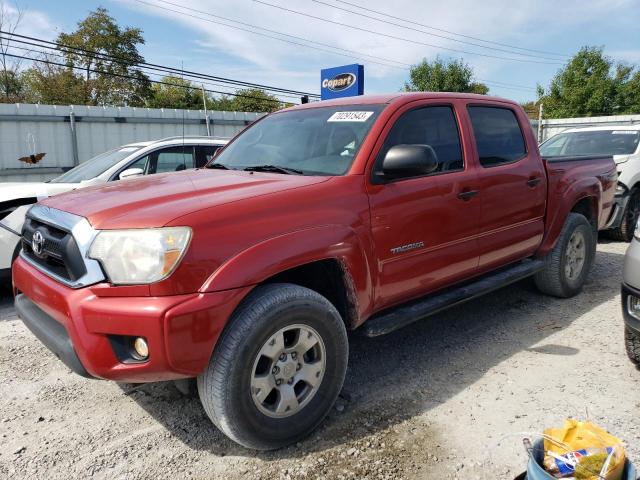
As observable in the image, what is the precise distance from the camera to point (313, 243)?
103 inches

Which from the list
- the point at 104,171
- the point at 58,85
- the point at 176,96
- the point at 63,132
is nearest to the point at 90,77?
the point at 58,85

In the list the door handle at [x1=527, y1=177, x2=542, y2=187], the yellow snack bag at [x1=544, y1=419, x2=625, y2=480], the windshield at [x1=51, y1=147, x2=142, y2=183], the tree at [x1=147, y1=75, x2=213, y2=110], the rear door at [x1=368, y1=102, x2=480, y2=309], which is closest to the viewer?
the yellow snack bag at [x1=544, y1=419, x2=625, y2=480]

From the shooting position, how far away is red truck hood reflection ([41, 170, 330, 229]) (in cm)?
235

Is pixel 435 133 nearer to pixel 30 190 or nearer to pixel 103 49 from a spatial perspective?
pixel 30 190

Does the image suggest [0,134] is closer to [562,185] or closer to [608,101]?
[562,185]

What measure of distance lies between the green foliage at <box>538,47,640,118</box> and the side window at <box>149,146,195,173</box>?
129 feet

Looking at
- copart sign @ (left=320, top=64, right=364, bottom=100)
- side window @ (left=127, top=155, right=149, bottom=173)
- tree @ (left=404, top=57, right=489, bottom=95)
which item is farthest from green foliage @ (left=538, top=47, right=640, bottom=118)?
side window @ (left=127, top=155, right=149, bottom=173)

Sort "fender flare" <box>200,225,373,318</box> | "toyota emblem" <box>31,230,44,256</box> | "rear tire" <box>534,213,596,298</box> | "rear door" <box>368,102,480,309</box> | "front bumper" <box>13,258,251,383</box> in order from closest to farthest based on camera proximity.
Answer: "front bumper" <box>13,258,251,383</box>, "fender flare" <box>200,225,373,318</box>, "toyota emblem" <box>31,230,44,256</box>, "rear door" <box>368,102,480,309</box>, "rear tire" <box>534,213,596,298</box>

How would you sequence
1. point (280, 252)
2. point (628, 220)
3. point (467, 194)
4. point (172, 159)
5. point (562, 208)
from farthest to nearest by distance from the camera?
point (628, 220) < point (172, 159) < point (562, 208) < point (467, 194) < point (280, 252)

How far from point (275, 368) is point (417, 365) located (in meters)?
1.44

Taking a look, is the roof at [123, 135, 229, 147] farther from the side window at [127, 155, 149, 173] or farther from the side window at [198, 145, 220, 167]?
the side window at [127, 155, 149, 173]

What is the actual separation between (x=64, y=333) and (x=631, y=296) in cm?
327

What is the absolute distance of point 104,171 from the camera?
588cm

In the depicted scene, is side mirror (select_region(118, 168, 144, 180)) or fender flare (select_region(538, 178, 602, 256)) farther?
side mirror (select_region(118, 168, 144, 180))
